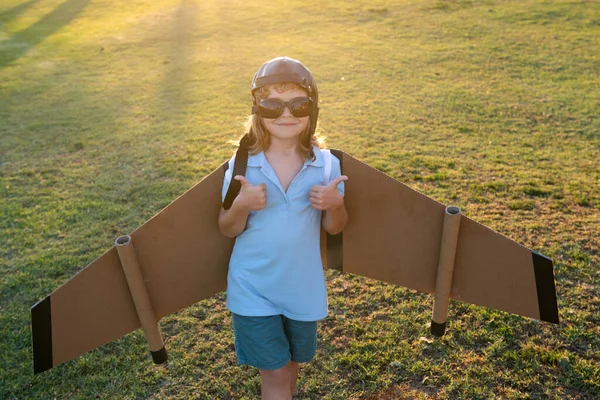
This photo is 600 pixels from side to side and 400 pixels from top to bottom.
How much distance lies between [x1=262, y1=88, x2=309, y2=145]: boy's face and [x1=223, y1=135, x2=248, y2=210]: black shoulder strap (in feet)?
0.51

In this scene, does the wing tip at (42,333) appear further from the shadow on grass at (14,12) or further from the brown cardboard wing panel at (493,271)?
the shadow on grass at (14,12)

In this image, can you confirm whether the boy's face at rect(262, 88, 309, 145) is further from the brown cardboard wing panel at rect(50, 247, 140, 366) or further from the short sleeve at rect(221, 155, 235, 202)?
the brown cardboard wing panel at rect(50, 247, 140, 366)

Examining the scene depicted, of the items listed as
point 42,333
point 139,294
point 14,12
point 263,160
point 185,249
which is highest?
point 263,160

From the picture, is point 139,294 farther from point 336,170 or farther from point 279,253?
point 336,170

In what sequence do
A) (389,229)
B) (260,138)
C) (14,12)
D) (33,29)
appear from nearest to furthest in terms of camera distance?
(260,138), (389,229), (33,29), (14,12)

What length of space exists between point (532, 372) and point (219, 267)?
6.64 ft

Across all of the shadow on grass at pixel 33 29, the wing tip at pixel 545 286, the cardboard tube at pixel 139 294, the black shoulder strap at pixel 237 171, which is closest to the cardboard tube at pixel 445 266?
the wing tip at pixel 545 286

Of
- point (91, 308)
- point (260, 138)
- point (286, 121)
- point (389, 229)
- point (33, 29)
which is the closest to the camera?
point (286, 121)

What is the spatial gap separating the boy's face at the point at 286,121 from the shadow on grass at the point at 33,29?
1268 cm

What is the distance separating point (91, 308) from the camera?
3.01 m

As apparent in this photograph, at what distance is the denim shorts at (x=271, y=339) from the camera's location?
275 cm

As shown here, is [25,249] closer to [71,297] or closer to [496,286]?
[71,297]

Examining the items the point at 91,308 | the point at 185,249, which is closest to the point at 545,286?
the point at 185,249

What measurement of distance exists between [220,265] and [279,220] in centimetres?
63
